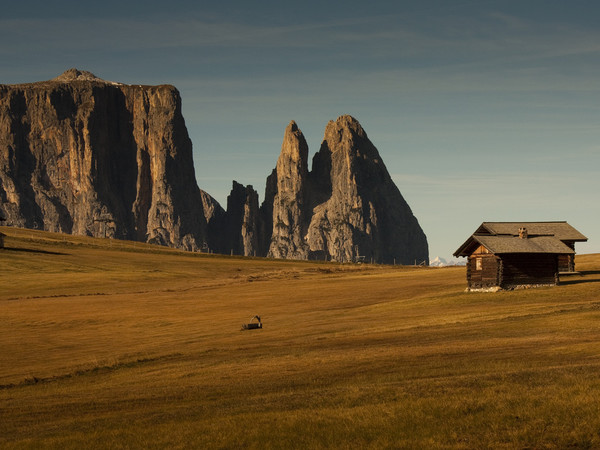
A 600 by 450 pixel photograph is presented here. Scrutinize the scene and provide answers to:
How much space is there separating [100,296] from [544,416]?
199 ft

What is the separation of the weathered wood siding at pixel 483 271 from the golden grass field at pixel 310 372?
242cm

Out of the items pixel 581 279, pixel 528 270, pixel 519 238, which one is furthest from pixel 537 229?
pixel 528 270

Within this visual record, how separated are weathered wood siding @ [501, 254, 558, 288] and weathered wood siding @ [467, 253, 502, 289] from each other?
20.8 inches

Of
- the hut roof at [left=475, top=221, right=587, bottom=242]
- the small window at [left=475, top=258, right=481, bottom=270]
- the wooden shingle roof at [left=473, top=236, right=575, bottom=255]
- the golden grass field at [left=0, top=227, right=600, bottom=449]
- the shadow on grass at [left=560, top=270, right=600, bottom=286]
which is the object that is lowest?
the golden grass field at [left=0, top=227, right=600, bottom=449]

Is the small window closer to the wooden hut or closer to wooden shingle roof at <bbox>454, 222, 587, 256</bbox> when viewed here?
the wooden hut

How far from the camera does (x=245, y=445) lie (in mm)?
15234

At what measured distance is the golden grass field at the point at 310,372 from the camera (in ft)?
51.6

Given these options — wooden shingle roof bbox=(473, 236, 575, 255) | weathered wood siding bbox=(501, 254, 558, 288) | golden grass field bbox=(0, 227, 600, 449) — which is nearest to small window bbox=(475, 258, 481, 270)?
wooden shingle roof bbox=(473, 236, 575, 255)

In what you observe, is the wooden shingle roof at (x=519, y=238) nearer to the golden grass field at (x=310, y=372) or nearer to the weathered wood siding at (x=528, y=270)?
the weathered wood siding at (x=528, y=270)

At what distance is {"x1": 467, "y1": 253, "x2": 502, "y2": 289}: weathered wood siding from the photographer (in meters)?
58.5

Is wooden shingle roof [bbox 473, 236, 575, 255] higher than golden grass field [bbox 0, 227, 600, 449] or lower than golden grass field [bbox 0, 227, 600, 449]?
higher

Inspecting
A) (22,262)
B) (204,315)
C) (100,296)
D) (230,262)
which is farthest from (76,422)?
(230,262)

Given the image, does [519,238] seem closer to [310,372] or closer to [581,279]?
[581,279]

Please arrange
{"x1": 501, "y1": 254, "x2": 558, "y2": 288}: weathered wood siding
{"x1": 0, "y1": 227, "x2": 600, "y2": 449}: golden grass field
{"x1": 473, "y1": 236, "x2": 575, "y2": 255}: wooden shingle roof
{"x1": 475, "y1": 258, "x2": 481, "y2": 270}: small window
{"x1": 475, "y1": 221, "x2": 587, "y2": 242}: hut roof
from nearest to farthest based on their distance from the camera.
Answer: {"x1": 0, "y1": 227, "x2": 600, "y2": 449}: golden grass field
{"x1": 473, "y1": 236, "x2": 575, "y2": 255}: wooden shingle roof
{"x1": 501, "y1": 254, "x2": 558, "y2": 288}: weathered wood siding
{"x1": 475, "y1": 258, "x2": 481, "y2": 270}: small window
{"x1": 475, "y1": 221, "x2": 587, "y2": 242}: hut roof
